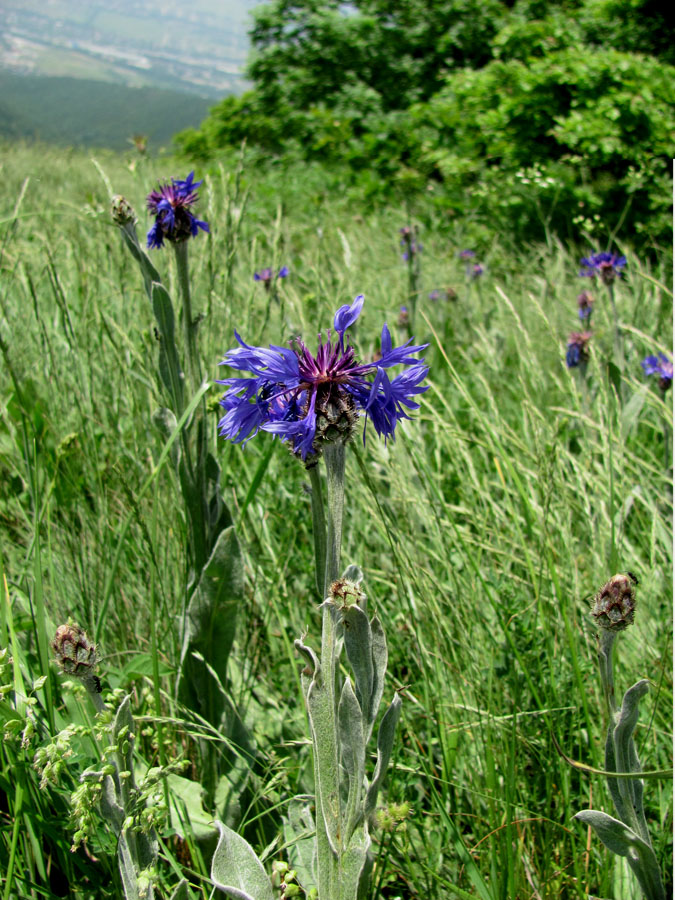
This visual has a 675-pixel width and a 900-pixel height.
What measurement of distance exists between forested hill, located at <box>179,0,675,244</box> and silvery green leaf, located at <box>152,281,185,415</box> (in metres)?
1.79

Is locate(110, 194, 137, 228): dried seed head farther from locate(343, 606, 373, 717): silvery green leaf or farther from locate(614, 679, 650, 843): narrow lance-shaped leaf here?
locate(614, 679, 650, 843): narrow lance-shaped leaf

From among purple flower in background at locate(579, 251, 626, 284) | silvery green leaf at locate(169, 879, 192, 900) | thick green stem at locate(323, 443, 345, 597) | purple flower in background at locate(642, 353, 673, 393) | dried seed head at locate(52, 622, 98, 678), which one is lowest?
silvery green leaf at locate(169, 879, 192, 900)

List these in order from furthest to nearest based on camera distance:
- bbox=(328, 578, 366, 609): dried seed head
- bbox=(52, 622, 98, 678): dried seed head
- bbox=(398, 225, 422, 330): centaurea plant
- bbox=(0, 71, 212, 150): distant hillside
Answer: bbox=(0, 71, 212, 150): distant hillside → bbox=(398, 225, 422, 330): centaurea plant → bbox=(52, 622, 98, 678): dried seed head → bbox=(328, 578, 366, 609): dried seed head

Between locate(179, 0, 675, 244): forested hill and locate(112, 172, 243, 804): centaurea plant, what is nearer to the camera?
locate(112, 172, 243, 804): centaurea plant

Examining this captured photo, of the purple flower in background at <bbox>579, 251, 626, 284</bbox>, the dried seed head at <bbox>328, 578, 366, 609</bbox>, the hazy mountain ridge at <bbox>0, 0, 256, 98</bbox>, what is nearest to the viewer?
the dried seed head at <bbox>328, 578, 366, 609</bbox>

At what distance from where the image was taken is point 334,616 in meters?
0.76

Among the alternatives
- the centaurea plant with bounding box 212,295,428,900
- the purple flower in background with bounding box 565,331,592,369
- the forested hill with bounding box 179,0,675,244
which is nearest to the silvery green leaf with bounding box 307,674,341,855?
the centaurea plant with bounding box 212,295,428,900

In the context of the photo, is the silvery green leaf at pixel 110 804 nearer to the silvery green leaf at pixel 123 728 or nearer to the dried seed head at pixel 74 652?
the silvery green leaf at pixel 123 728

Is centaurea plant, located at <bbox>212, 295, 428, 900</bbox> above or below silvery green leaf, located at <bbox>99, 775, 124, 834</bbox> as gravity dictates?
above

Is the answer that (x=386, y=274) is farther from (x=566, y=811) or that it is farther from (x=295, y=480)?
(x=566, y=811)

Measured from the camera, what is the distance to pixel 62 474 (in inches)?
66.7

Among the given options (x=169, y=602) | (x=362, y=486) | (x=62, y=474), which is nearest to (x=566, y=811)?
(x=362, y=486)

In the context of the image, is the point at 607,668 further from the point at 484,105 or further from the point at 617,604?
the point at 484,105

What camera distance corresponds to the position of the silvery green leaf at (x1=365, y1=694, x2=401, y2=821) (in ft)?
2.73
